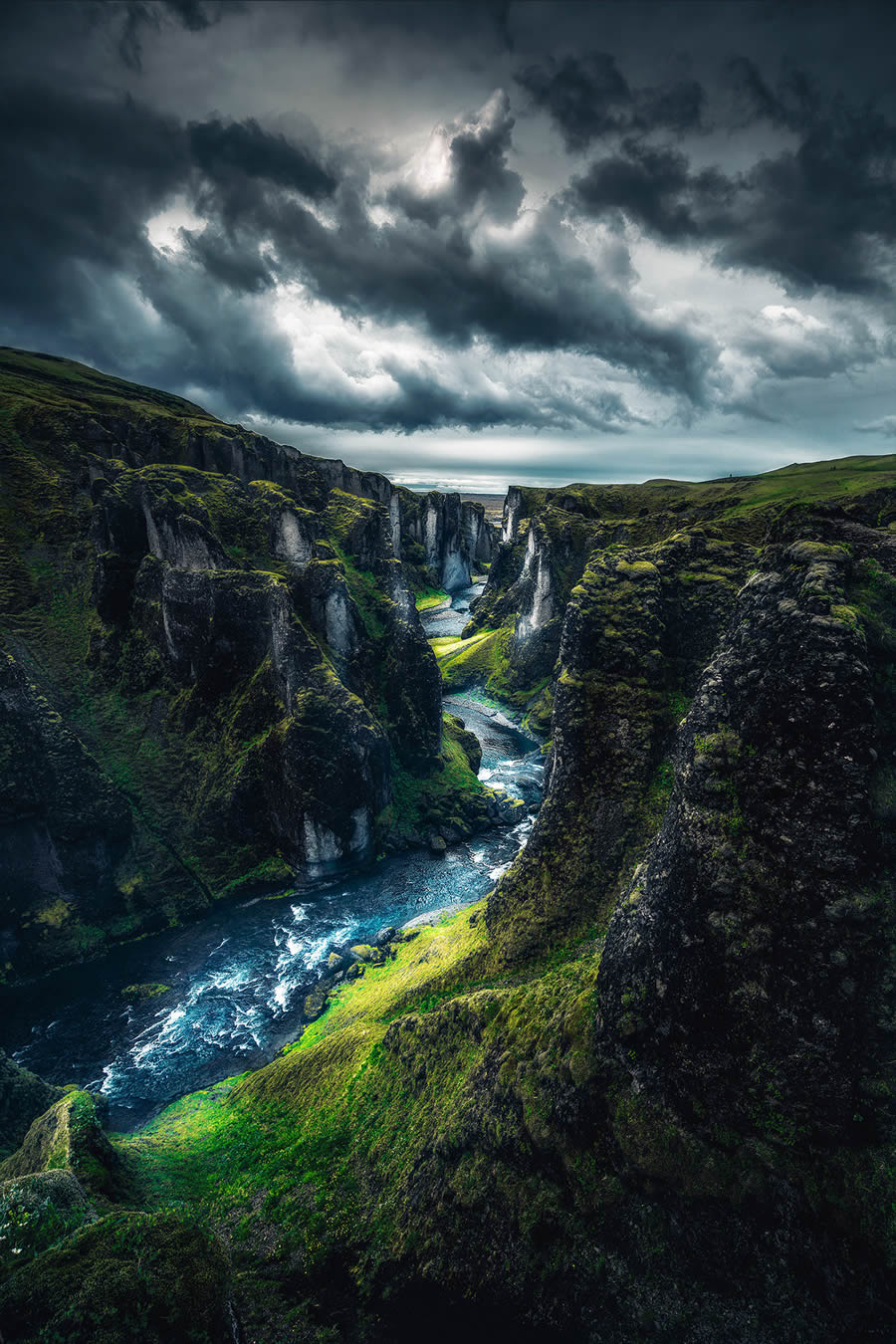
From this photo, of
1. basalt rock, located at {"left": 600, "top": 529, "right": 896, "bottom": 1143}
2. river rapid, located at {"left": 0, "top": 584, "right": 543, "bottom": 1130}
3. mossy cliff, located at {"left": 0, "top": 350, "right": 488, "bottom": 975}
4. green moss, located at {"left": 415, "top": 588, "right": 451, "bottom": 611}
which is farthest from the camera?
green moss, located at {"left": 415, "top": 588, "right": 451, "bottom": 611}

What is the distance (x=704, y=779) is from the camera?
12281 mm

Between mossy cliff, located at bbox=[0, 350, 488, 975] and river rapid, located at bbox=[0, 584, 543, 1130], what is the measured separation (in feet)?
7.47

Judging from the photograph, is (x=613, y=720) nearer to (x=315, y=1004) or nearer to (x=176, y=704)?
(x=315, y=1004)

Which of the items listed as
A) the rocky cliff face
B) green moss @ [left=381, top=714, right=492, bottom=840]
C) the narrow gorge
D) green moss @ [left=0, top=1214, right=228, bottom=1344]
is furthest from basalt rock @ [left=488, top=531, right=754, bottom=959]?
green moss @ [left=381, top=714, right=492, bottom=840]

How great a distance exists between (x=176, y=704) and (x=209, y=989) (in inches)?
1007

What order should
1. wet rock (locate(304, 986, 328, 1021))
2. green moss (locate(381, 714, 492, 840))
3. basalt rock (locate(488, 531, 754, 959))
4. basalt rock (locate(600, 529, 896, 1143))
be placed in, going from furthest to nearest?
green moss (locate(381, 714, 492, 840)) → wet rock (locate(304, 986, 328, 1021)) → basalt rock (locate(488, 531, 754, 959)) → basalt rock (locate(600, 529, 896, 1143))

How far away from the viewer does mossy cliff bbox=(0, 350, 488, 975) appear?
130ft

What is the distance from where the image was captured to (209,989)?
36562mm

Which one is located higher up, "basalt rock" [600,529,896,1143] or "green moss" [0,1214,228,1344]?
"basalt rock" [600,529,896,1143]

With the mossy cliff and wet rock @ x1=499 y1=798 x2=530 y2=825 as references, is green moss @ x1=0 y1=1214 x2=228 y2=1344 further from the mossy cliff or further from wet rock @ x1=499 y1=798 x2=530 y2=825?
wet rock @ x1=499 y1=798 x2=530 y2=825

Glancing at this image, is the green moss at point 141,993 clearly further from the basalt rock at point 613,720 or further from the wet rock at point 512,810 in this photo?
the wet rock at point 512,810

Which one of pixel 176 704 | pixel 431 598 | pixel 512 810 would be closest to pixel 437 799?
pixel 512 810

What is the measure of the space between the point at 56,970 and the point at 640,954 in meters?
43.7

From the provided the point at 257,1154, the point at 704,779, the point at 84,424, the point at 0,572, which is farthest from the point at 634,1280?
the point at 84,424
